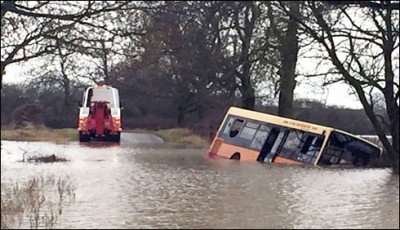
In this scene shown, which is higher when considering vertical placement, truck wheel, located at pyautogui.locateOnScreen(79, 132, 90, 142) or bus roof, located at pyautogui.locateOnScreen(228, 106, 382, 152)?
bus roof, located at pyautogui.locateOnScreen(228, 106, 382, 152)

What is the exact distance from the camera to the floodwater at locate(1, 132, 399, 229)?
37.9ft

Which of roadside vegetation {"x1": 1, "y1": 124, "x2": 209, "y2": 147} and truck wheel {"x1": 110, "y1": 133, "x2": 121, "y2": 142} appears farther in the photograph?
truck wheel {"x1": 110, "y1": 133, "x2": 121, "y2": 142}

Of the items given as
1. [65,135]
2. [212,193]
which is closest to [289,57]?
[212,193]

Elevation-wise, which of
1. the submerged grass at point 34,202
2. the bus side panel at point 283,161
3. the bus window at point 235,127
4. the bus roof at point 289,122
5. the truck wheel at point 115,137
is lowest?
the submerged grass at point 34,202

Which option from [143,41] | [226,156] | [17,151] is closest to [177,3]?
[143,41]

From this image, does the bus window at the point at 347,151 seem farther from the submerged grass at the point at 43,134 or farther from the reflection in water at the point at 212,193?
the submerged grass at the point at 43,134

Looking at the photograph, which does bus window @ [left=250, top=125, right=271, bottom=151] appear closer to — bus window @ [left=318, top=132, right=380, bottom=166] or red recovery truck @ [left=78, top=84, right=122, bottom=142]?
bus window @ [left=318, top=132, right=380, bottom=166]

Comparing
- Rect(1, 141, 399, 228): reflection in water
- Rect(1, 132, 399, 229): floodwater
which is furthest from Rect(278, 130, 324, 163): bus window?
Rect(1, 141, 399, 228): reflection in water

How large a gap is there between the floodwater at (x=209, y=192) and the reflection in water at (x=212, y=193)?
0.02 m

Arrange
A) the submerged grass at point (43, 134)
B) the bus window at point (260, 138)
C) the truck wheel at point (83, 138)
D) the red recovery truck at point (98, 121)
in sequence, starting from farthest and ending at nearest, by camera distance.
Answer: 1. the red recovery truck at point (98, 121)
2. the truck wheel at point (83, 138)
3. the bus window at point (260, 138)
4. the submerged grass at point (43, 134)

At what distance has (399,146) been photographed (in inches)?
836

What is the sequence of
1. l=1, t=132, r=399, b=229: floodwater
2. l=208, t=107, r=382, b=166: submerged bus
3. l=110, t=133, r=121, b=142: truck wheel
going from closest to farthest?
1. l=1, t=132, r=399, b=229: floodwater
2. l=208, t=107, r=382, b=166: submerged bus
3. l=110, t=133, r=121, b=142: truck wheel

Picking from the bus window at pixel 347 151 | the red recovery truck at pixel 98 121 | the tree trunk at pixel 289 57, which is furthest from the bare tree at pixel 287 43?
the red recovery truck at pixel 98 121

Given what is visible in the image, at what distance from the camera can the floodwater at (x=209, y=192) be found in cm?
1155
